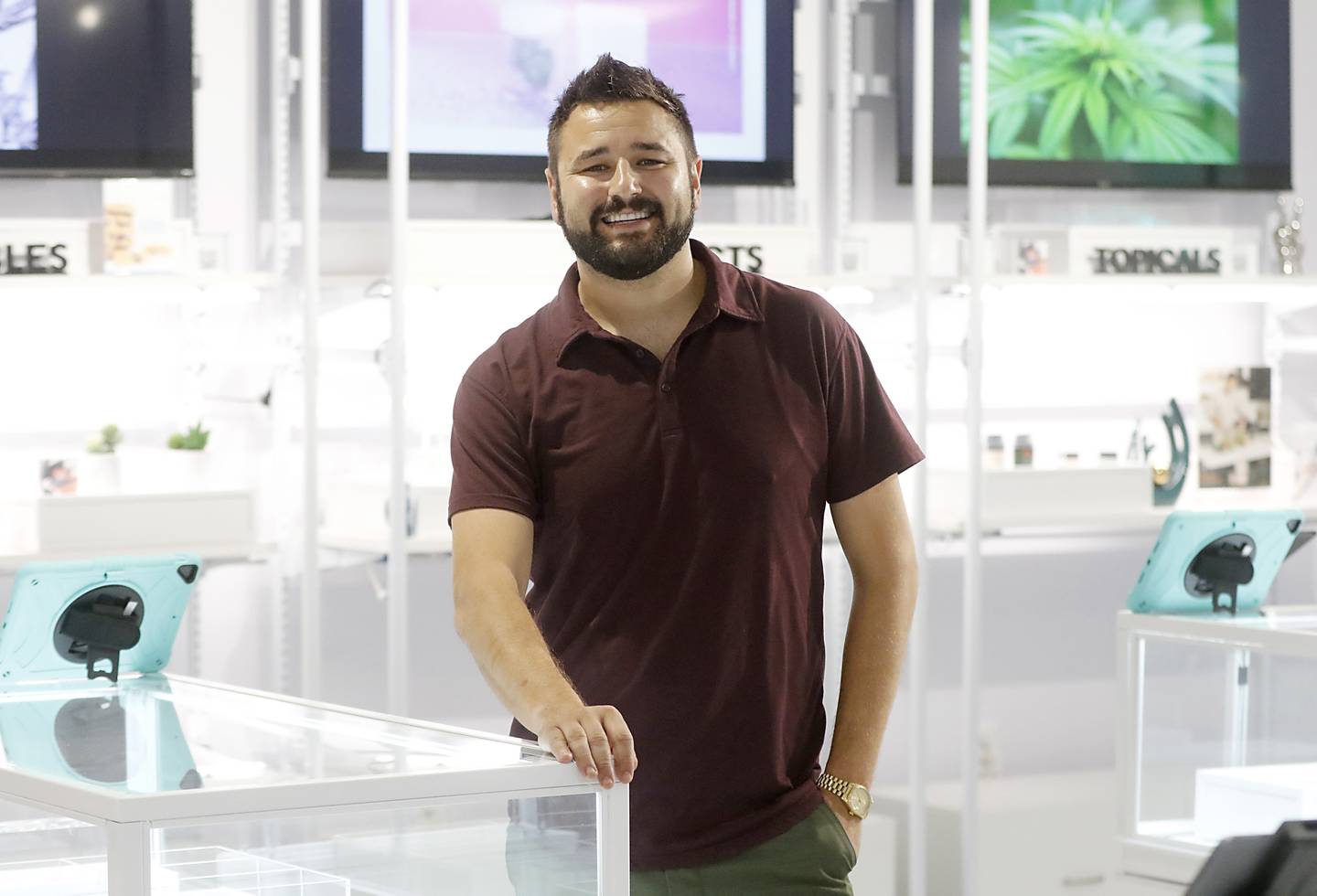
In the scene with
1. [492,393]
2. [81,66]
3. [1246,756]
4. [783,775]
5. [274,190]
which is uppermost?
[81,66]

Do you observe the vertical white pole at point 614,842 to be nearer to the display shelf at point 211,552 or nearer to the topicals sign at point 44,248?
the display shelf at point 211,552

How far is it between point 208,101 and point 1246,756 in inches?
104

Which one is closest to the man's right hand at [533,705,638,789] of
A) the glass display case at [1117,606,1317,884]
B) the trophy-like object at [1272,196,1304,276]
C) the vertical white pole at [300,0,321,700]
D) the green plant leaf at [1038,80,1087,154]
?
the glass display case at [1117,606,1317,884]

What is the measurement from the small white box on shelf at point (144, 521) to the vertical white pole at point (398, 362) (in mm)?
352

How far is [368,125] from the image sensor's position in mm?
3844

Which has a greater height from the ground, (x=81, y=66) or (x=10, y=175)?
(x=81, y=66)

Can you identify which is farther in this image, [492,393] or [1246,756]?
[1246,756]

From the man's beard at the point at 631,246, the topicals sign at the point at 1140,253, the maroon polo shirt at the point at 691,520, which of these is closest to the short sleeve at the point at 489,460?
the maroon polo shirt at the point at 691,520

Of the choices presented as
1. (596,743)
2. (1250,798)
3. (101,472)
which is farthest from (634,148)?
(101,472)

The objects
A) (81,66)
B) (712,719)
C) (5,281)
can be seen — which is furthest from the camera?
(81,66)

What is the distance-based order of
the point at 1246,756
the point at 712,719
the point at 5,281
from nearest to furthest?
the point at 712,719 < the point at 1246,756 < the point at 5,281

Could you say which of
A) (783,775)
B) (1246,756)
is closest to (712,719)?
(783,775)

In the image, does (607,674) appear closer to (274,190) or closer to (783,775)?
(783,775)

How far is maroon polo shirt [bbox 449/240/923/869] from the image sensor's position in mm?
1836
